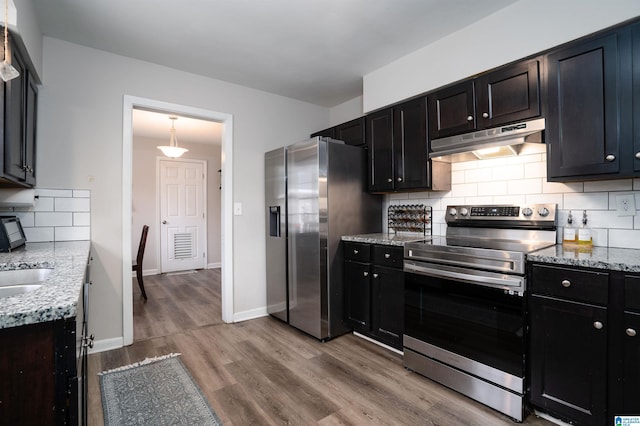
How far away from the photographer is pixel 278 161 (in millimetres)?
3275

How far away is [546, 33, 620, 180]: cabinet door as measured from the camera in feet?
5.57

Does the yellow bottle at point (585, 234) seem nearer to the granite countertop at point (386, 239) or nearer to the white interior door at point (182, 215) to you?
the granite countertop at point (386, 239)

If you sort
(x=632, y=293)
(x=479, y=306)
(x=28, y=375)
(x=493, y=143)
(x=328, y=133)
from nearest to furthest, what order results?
(x=28, y=375)
(x=632, y=293)
(x=479, y=306)
(x=493, y=143)
(x=328, y=133)

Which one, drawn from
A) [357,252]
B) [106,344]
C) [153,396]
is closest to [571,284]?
[357,252]

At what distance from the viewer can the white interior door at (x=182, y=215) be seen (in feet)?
19.2

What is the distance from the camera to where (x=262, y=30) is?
242cm

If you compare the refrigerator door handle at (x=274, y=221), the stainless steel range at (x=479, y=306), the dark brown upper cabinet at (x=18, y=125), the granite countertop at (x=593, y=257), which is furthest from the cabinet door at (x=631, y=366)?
the dark brown upper cabinet at (x=18, y=125)

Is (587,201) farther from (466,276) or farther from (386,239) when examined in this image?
(386,239)

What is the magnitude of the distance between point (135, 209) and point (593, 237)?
607 centimetres

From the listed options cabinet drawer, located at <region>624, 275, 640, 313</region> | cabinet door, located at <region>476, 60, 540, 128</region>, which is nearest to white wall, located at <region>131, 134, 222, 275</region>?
cabinet door, located at <region>476, 60, 540, 128</region>

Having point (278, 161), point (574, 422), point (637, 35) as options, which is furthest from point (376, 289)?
point (637, 35)

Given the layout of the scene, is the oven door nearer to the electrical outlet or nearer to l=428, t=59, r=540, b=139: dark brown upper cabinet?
the electrical outlet

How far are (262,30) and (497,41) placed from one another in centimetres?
168

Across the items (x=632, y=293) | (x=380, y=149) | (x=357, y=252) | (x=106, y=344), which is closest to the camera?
(x=632, y=293)
